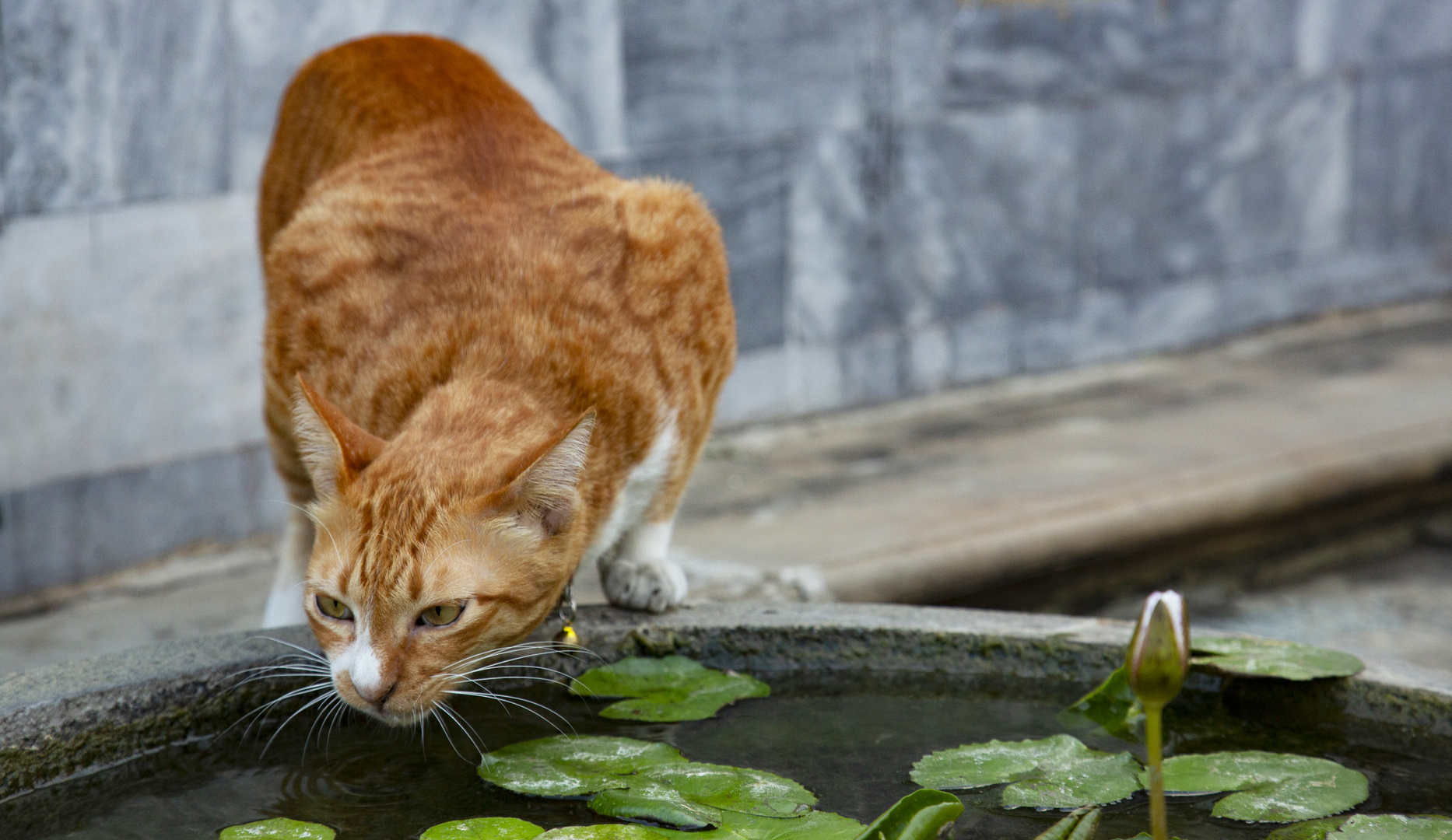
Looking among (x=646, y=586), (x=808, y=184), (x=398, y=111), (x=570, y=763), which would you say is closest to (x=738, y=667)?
(x=646, y=586)

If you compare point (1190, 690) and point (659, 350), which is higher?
point (659, 350)

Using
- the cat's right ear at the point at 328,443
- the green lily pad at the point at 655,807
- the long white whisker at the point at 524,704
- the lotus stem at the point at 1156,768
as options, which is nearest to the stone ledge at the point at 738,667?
the long white whisker at the point at 524,704

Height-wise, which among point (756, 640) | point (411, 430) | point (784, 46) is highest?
point (784, 46)

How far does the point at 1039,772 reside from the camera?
182 centimetres

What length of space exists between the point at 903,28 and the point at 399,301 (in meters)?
2.69

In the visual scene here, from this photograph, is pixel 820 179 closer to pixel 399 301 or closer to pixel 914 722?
pixel 399 301

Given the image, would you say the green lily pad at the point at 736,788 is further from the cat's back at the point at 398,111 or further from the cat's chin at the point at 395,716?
the cat's back at the point at 398,111

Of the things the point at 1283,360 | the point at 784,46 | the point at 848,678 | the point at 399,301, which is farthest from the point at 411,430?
the point at 1283,360

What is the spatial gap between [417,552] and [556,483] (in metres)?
0.19

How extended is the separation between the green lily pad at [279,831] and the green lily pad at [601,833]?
248 mm

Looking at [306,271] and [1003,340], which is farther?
[1003,340]

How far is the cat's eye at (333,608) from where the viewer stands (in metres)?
1.89

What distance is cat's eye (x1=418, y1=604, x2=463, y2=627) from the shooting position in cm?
187

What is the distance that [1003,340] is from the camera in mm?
4996
